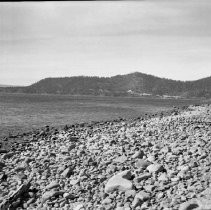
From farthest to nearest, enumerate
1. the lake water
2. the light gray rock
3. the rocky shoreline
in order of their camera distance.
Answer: the lake water < the light gray rock < the rocky shoreline

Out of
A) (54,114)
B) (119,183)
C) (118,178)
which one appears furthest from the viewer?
(54,114)

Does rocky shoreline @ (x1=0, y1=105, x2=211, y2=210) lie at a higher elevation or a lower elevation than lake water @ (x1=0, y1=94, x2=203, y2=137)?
higher

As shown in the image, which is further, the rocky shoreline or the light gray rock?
the light gray rock

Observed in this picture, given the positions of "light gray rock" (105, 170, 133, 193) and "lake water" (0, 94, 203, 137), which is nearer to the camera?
"light gray rock" (105, 170, 133, 193)

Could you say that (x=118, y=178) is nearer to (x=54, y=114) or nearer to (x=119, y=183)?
(x=119, y=183)

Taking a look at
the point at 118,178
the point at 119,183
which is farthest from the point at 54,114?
the point at 119,183

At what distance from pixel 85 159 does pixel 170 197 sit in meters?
5.35


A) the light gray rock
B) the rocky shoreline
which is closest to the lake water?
the rocky shoreline

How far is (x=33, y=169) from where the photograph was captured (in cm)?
1176

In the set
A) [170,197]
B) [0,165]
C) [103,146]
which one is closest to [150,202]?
[170,197]

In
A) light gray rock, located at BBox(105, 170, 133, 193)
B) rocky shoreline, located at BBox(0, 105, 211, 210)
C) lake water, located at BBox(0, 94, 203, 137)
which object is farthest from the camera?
lake water, located at BBox(0, 94, 203, 137)

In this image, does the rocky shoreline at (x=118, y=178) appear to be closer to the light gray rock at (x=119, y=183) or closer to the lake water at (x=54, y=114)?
the light gray rock at (x=119, y=183)

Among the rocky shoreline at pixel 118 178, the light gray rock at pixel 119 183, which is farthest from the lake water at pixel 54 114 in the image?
the light gray rock at pixel 119 183

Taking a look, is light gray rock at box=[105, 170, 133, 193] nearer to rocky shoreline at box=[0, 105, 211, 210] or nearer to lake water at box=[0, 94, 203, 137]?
rocky shoreline at box=[0, 105, 211, 210]
